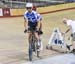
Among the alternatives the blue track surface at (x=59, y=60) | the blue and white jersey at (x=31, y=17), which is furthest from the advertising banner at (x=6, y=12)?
the blue and white jersey at (x=31, y=17)

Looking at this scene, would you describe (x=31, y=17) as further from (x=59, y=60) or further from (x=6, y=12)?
(x=6, y=12)

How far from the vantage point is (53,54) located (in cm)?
1256

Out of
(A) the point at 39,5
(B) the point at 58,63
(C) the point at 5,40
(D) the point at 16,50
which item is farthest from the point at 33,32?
(A) the point at 39,5

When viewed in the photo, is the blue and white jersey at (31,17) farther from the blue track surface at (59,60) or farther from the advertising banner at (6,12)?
the advertising banner at (6,12)

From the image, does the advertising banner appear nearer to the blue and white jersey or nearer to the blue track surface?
the blue track surface

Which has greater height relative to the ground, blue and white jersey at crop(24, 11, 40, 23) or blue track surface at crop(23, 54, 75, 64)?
blue and white jersey at crop(24, 11, 40, 23)

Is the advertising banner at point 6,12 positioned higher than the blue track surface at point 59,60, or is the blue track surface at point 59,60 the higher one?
the advertising banner at point 6,12

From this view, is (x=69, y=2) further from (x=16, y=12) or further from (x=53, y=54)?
(x=53, y=54)

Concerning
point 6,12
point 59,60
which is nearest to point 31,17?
point 59,60

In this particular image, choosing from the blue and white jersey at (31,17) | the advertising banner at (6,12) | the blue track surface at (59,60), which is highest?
the blue and white jersey at (31,17)

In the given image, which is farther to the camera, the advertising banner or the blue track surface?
the advertising banner

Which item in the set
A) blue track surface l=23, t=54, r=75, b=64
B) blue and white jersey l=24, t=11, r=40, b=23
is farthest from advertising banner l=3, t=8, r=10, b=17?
blue and white jersey l=24, t=11, r=40, b=23

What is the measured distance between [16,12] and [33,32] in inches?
727

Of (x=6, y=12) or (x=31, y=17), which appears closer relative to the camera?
(x=31, y=17)
